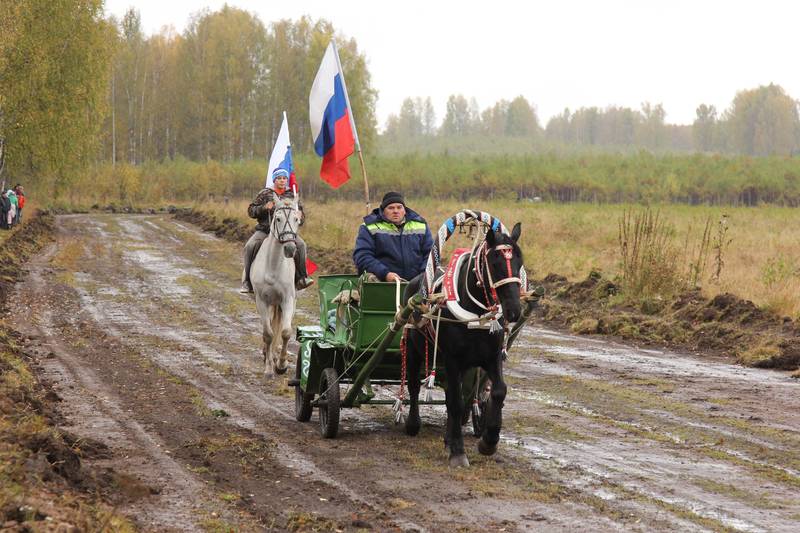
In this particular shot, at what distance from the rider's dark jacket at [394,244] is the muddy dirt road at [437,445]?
1568 mm

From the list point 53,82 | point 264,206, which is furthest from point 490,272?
point 53,82

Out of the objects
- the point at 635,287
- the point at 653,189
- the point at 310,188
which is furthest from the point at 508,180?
the point at 635,287

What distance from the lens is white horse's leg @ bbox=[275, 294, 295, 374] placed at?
11953mm

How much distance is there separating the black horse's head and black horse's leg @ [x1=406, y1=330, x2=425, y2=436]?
1.25 m

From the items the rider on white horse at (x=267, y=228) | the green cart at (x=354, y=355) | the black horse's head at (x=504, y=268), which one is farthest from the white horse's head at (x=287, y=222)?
the black horse's head at (x=504, y=268)

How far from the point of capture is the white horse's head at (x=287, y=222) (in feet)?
37.3

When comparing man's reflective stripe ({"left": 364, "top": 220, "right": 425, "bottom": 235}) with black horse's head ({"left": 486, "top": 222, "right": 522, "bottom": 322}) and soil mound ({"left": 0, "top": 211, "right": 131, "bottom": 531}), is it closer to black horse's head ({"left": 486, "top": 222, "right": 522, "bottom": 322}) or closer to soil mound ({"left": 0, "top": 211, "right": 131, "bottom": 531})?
black horse's head ({"left": 486, "top": 222, "right": 522, "bottom": 322})

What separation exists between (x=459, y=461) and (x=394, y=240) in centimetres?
241

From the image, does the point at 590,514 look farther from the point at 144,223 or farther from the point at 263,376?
the point at 144,223

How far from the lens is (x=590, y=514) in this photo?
5.99 m

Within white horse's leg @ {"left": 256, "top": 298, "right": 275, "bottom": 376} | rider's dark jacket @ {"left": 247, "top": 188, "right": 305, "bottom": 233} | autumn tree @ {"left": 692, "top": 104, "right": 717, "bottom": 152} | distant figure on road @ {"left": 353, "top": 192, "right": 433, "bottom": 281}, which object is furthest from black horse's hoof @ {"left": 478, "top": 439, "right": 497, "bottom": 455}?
autumn tree @ {"left": 692, "top": 104, "right": 717, "bottom": 152}

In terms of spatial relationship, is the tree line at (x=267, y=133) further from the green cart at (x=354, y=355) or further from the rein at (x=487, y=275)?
the rein at (x=487, y=275)

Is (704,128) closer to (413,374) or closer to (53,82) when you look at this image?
(53,82)

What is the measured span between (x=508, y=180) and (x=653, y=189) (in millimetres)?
12142
